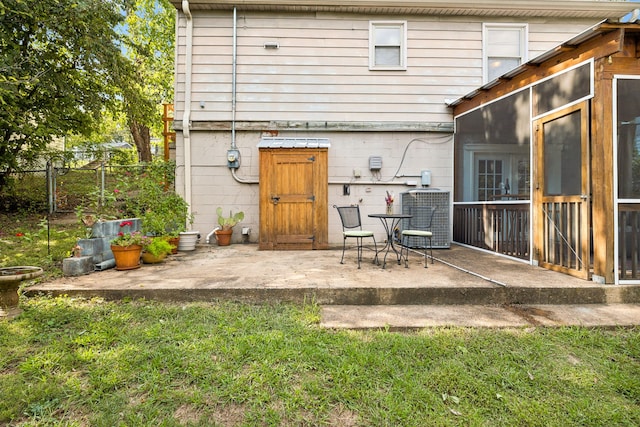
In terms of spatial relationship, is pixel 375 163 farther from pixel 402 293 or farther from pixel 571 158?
pixel 402 293

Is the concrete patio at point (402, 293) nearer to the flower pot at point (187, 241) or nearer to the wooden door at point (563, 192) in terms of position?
the wooden door at point (563, 192)

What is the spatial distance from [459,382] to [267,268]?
2667 mm

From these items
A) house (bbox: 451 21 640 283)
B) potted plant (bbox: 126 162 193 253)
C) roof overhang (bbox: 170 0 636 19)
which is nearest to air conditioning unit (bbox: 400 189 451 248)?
house (bbox: 451 21 640 283)

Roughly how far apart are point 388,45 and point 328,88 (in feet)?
5.04

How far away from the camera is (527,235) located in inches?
170

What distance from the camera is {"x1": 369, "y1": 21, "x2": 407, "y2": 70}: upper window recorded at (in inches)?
242

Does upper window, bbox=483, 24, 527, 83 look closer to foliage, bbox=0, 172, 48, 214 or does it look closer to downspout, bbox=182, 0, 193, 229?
downspout, bbox=182, 0, 193, 229

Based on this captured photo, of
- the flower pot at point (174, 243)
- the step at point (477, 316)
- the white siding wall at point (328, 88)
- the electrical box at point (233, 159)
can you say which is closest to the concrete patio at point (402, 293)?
the step at point (477, 316)

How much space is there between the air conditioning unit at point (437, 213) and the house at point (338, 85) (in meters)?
0.60

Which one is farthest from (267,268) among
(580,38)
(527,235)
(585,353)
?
(580,38)

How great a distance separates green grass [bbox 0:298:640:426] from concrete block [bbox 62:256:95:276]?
1.12 meters

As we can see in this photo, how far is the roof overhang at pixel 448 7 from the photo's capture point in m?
5.84

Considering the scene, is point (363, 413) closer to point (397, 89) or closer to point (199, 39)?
point (397, 89)

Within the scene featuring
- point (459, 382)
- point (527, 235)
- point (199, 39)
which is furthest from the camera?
point (199, 39)
